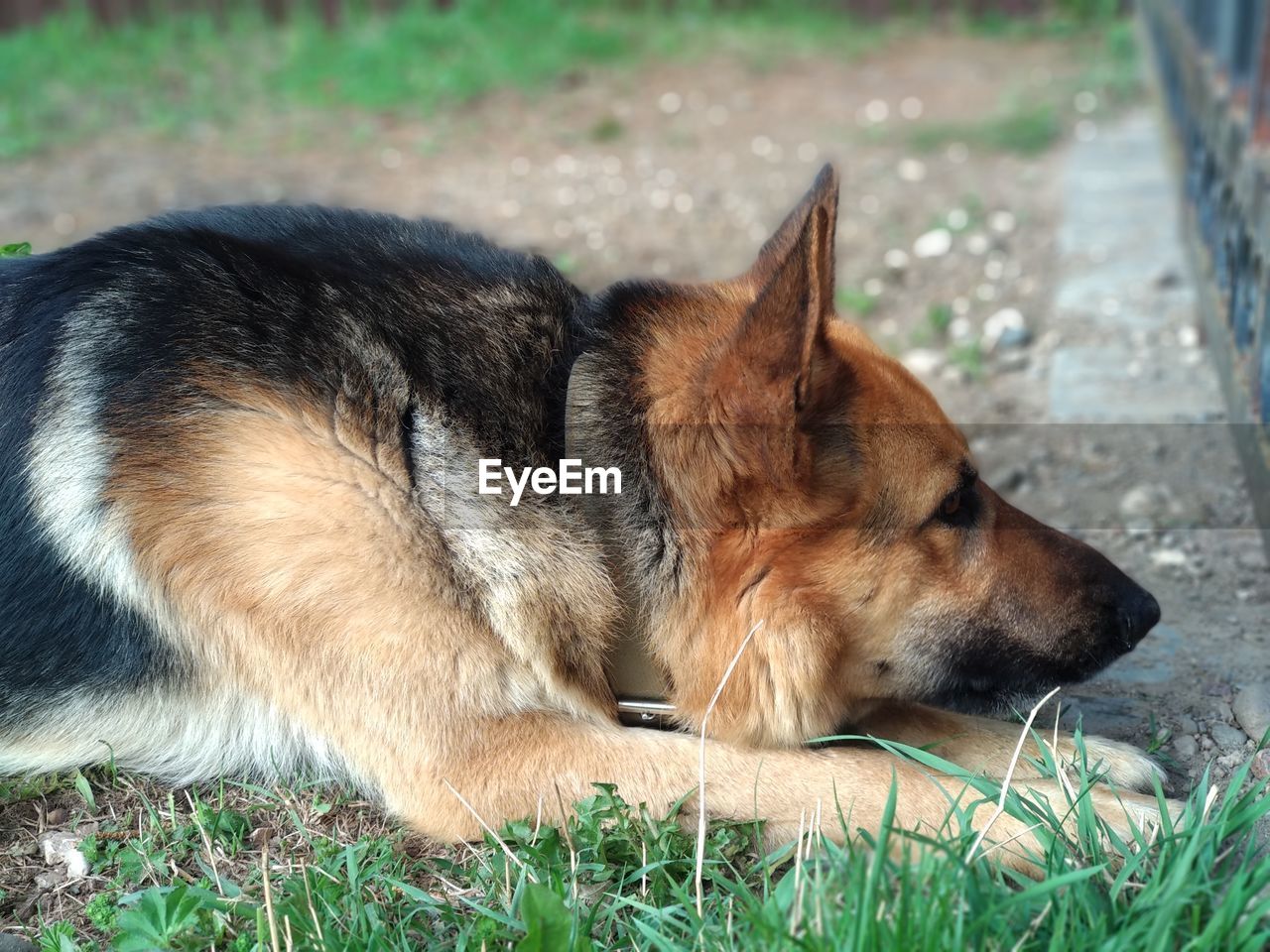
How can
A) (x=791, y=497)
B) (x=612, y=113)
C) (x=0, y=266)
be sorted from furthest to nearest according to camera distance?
(x=612, y=113) < (x=0, y=266) < (x=791, y=497)

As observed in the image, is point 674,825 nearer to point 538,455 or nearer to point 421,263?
point 538,455

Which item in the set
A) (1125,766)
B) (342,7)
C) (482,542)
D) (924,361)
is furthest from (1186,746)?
(342,7)

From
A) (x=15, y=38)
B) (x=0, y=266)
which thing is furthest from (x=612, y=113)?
(x=0, y=266)

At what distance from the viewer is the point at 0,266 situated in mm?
2633

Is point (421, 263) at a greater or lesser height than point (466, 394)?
greater

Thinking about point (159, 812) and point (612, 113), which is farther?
point (612, 113)

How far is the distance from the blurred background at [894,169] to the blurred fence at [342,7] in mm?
26

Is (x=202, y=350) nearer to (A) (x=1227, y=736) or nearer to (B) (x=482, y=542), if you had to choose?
(B) (x=482, y=542)

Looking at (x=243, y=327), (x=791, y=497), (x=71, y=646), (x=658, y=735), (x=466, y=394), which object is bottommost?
(x=658, y=735)

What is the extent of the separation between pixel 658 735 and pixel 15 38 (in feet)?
35.6

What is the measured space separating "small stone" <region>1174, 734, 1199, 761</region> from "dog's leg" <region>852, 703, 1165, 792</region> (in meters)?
Answer: 0.15

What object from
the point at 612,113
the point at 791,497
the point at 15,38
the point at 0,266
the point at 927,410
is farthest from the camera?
the point at 15,38

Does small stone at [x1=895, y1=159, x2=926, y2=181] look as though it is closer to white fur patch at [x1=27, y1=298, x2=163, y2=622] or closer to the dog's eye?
the dog's eye

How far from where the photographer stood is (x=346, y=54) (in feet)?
34.0
